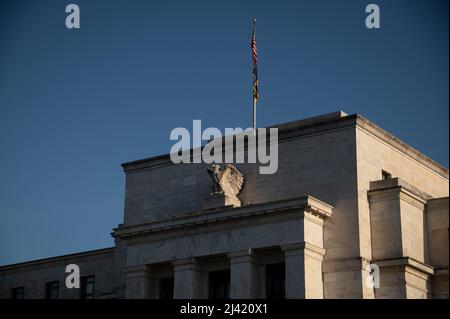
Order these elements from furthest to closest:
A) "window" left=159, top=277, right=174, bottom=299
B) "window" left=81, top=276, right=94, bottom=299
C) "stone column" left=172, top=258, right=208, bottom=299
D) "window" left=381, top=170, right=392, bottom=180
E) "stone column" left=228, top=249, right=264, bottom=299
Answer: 1. "window" left=81, top=276, right=94, bottom=299
2. "window" left=159, top=277, right=174, bottom=299
3. "window" left=381, top=170, right=392, bottom=180
4. "stone column" left=172, top=258, right=208, bottom=299
5. "stone column" left=228, top=249, right=264, bottom=299

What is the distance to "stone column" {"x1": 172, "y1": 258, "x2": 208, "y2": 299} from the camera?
48.3m

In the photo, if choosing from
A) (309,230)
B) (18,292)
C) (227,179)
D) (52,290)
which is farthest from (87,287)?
(309,230)

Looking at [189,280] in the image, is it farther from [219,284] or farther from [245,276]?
[245,276]

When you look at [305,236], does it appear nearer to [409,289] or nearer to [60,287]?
[409,289]

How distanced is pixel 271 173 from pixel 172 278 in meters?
7.68

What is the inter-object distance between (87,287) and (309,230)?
19690 mm

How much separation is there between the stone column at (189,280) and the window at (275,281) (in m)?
3.44

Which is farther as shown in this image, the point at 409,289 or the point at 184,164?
the point at 184,164

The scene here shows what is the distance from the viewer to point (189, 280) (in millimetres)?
48438

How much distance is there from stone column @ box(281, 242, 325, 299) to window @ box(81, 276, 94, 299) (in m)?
18.3

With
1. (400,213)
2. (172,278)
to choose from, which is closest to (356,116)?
(400,213)

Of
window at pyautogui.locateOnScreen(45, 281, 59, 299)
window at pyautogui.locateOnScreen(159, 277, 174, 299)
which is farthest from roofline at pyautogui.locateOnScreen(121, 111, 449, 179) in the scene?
window at pyautogui.locateOnScreen(45, 281, 59, 299)

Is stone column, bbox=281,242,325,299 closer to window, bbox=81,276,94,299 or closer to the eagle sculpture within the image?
the eagle sculpture

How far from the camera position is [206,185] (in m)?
52.6
